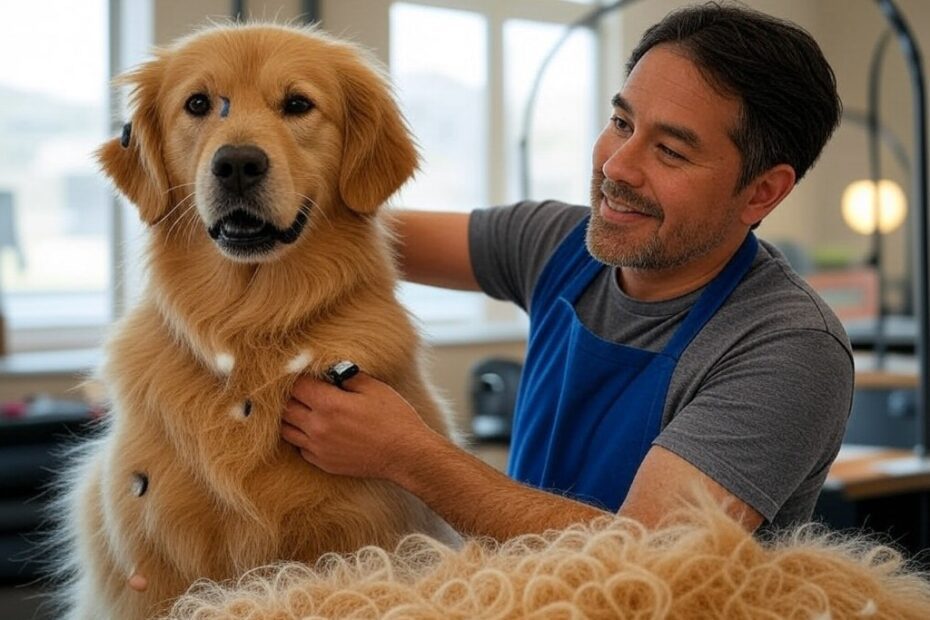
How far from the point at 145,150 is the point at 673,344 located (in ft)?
2.70

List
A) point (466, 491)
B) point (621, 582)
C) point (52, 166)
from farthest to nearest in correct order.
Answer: point (52, 166), point (466, 491), point (621, 582)

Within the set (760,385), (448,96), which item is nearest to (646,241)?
(760,385)

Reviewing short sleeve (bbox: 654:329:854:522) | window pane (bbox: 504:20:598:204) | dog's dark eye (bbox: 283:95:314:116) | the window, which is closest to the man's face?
short sleeve (bbox: 654:329:854:522)

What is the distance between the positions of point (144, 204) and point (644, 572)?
100 centimetres

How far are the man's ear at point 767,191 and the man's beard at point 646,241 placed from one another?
74 mm

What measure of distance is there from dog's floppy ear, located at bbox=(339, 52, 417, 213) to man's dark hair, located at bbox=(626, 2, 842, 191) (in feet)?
1.28

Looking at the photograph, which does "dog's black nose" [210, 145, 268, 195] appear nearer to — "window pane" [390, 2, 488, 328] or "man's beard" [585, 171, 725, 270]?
"man's beard" [585, 171, 725, 270]

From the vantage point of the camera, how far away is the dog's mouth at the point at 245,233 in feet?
4.82

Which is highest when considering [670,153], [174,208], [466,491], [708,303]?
[670,153]

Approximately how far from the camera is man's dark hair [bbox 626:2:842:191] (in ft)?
4.88

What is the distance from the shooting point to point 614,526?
1.04 metres

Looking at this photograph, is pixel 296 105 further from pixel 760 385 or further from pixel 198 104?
pixel 760 385

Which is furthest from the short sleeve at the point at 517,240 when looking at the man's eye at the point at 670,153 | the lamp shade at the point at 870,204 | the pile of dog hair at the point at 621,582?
the lamp shade at the point at 870,204

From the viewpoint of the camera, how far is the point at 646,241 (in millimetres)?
1547
